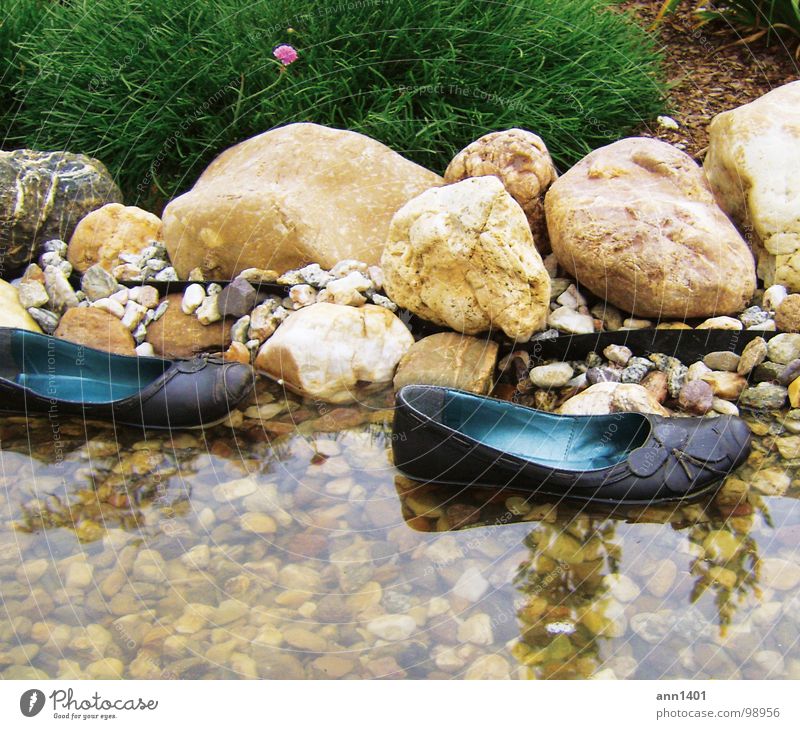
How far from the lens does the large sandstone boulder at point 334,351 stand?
3188mm

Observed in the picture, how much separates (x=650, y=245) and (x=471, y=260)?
2.21 ft

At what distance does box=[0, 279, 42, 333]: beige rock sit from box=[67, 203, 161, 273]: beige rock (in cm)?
40

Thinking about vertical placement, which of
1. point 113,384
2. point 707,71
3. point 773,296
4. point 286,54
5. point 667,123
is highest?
point 286,54

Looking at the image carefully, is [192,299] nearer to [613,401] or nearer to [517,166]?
[517,166]

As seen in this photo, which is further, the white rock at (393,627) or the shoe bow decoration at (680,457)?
the shoe bow decoration at (680,457)

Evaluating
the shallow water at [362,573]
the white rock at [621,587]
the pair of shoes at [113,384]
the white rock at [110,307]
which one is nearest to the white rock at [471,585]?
the shallow water at [362,573]

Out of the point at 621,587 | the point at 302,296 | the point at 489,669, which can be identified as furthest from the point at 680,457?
the point at 302,296

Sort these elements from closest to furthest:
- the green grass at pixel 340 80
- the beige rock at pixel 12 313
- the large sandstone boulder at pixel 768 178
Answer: the large sandstone boulder at pixel 768 178, the beige rock at pixel 12 313, the green grass at pixel 340 80

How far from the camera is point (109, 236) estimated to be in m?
3.91

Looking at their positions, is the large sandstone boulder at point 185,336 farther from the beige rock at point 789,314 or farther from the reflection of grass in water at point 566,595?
the beige rock at point 789,314

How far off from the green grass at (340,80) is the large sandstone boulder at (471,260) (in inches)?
35.0

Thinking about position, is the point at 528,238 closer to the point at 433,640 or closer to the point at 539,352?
the point at 539,352

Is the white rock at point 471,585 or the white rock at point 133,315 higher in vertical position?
the white rock at point 471,585
